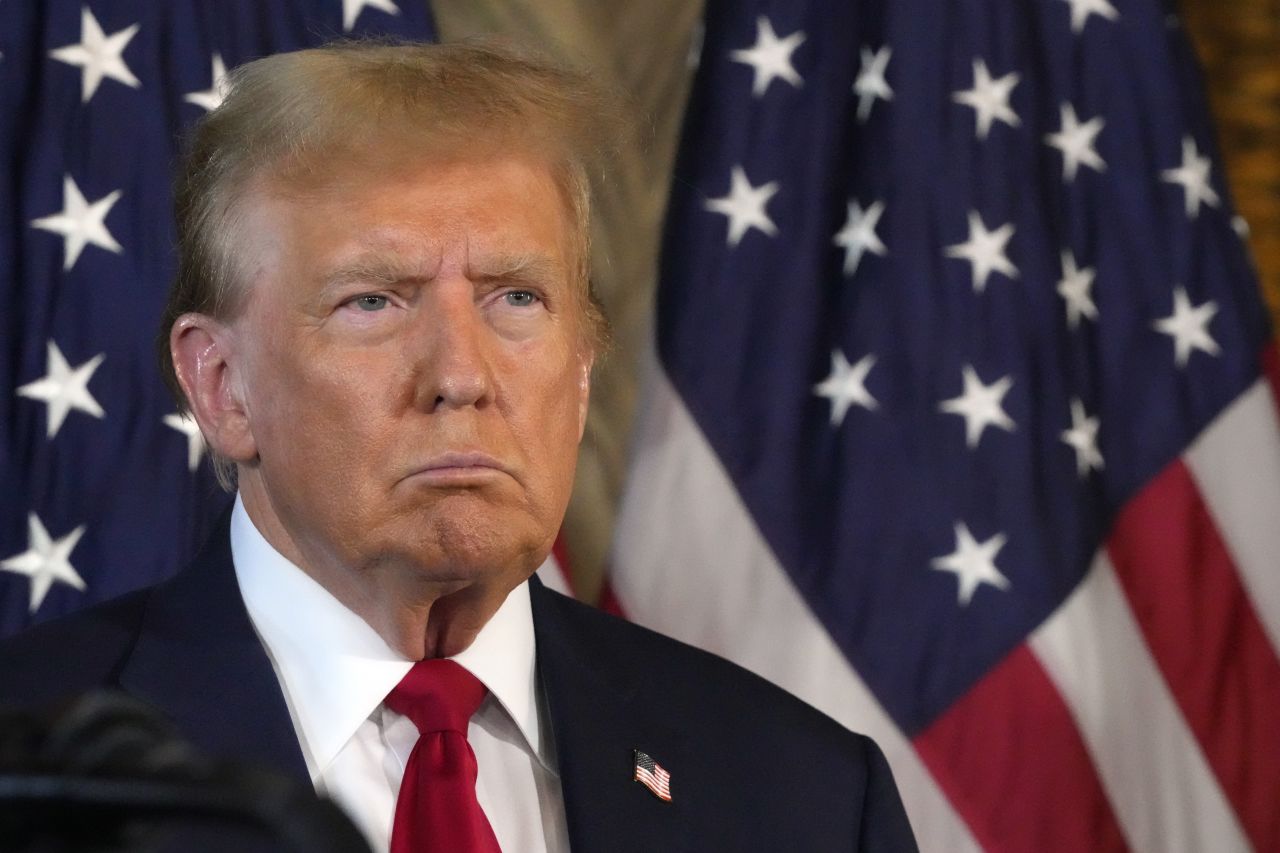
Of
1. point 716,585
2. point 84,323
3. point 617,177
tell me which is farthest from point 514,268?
point 716,585

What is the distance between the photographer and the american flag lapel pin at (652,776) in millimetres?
1977

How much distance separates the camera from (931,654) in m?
2.91

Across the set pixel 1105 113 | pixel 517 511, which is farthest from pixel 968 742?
pixel 517 511

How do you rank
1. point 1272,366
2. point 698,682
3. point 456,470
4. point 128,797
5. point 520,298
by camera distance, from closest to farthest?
1. point 128,797
2. point 456,470
3. point 520,298
4. point 698,682
5. point 1272,366

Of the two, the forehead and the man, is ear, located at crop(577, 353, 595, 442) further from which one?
the forehead

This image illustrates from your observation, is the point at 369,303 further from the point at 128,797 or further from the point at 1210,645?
the point at 1210,645

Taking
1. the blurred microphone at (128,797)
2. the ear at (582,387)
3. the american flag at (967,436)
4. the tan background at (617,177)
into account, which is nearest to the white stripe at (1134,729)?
the american flag at (967,436)

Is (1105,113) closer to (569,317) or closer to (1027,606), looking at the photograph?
(1027,606)

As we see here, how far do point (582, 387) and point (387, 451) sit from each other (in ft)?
1.05

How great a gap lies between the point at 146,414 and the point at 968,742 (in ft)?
4.70

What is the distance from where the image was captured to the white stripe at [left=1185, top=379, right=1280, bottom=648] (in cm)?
303

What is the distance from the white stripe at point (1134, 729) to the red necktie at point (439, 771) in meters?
1.39

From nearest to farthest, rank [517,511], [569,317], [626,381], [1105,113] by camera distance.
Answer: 1. [517,511]
2. [569,317]
3. [626,381]
4. [1105,113]

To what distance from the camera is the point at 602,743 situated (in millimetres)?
1962
